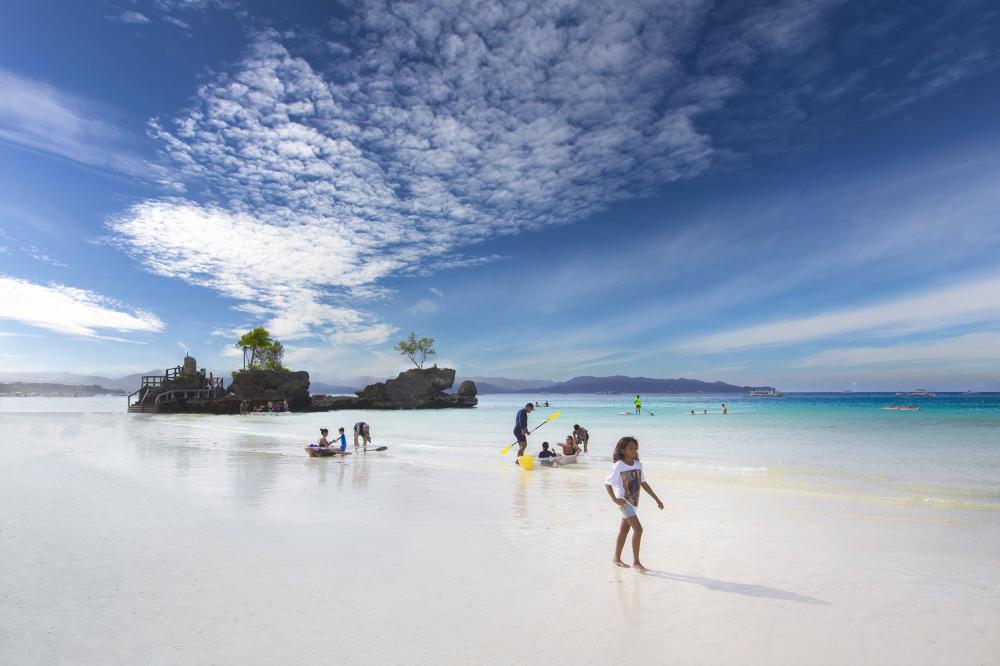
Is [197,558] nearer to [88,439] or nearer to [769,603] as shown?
[769,603]

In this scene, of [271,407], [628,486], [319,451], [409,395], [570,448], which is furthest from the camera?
[409,395]

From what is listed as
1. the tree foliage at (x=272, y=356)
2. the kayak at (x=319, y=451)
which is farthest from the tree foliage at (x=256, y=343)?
the kayak at (x=319, y=451)

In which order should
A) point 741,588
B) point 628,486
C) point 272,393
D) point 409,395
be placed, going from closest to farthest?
1. point 741,588
2. point 628,486
3. point 272,393
4. point 409,395

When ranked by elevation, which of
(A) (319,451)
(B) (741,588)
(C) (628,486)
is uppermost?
(C) (628,486)

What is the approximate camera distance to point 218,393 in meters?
73.8

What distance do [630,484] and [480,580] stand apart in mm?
2390

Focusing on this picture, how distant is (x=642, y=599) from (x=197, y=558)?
621 centimetres

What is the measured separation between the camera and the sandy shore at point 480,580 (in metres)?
4.95

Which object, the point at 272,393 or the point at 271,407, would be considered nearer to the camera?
the point at 271,407

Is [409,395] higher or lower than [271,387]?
lower

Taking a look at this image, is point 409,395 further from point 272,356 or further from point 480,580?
point 480,580

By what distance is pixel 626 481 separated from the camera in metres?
7.15

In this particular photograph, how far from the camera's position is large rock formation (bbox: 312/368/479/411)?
90500mm

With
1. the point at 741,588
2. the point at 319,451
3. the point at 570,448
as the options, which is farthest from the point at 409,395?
the point at 741,588
